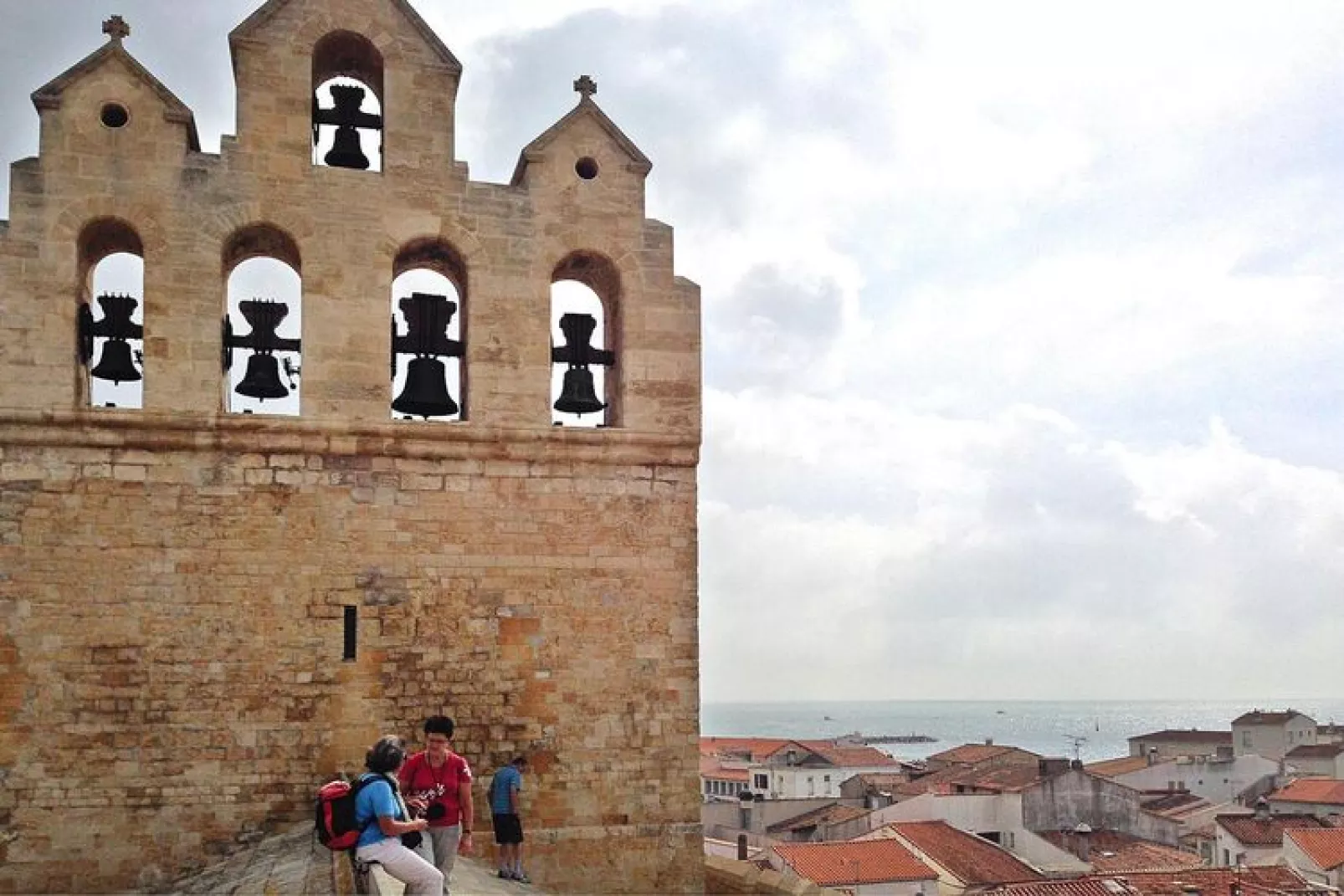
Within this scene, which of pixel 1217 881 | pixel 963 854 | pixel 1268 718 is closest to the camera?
pixel 1217 881

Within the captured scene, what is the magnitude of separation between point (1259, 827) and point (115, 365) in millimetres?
37036

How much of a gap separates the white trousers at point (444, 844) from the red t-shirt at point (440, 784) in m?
0.05

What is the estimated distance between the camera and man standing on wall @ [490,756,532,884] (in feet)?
30.9

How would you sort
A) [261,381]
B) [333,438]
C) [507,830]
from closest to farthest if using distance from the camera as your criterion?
[507,830] < [333,438] < [261,381]

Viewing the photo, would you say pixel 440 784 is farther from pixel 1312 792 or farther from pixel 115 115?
pixel 1312 792

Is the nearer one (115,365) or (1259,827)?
(115,365)

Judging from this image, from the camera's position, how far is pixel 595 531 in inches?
417

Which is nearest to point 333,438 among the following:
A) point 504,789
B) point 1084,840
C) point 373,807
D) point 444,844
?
point 504,789

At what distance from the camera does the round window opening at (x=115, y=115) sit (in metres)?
10.1

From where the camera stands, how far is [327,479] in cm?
1004

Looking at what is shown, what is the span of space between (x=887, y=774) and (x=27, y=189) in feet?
173

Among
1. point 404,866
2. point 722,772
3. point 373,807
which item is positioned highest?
point 373,807

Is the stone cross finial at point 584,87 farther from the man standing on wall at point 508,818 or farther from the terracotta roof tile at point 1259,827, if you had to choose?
the terracotta roof tile at point 1259,827

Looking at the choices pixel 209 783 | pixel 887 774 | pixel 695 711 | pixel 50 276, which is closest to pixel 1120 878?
pixel 695 711
